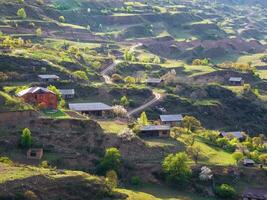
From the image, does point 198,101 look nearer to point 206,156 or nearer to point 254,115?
point 254,115

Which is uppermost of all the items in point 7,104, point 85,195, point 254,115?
point 7,104

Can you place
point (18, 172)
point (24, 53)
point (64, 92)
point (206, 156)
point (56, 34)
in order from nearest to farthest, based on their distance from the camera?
1. point (18, 172)
2. point (206, 156)
3. point (64, 92)
4. point (24, 53)
5. point (56, 34)

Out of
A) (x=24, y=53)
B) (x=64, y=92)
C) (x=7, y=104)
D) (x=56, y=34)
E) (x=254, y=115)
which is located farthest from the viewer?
(x=56, y=34)

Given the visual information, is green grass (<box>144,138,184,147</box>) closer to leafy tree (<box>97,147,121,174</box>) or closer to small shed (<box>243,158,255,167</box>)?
leafy tree (<box>97,147,121,174</box>)

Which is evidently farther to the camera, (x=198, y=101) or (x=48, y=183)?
(x=198, y=101)

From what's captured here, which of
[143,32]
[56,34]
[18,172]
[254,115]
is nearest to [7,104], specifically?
[18,172]

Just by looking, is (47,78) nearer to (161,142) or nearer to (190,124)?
(190,124)

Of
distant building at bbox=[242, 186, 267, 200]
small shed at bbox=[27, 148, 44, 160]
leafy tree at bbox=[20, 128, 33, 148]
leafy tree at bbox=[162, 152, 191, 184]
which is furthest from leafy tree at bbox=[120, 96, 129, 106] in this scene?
leafy tree at bbox=[20, 128, 33, 148]
